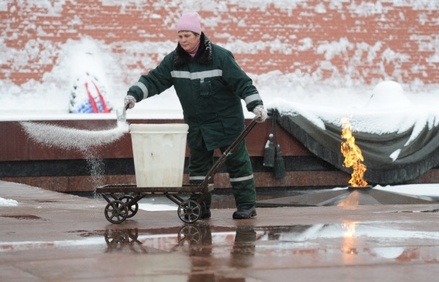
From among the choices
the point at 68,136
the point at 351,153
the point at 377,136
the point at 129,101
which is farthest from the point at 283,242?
the point at 377,136

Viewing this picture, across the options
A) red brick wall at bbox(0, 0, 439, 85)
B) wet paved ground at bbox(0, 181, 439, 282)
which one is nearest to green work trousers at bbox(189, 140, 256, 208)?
wet paved ground at bbox(0, 181, 439, 282)

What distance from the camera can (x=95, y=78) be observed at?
16672 mm

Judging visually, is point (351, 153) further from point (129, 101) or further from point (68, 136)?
point (129, 101)

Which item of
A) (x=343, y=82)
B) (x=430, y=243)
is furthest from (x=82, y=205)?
(x=343, y=82)

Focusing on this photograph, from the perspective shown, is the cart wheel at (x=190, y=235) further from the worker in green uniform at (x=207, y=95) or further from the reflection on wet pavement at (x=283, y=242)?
the worker in green uniform at (x=207, y=95)

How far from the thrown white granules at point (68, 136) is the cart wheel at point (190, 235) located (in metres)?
7.06

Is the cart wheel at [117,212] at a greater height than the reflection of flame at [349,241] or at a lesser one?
greater

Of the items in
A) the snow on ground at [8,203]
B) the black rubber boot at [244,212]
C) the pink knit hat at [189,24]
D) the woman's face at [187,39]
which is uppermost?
the pink knit hat at [189,24]

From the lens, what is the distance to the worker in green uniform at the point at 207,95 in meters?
7.25

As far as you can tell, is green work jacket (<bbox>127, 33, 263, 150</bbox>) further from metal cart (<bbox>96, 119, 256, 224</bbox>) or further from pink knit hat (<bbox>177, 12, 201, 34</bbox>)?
metal cart (<bbox>96, 119, 256, 224</bbox>)

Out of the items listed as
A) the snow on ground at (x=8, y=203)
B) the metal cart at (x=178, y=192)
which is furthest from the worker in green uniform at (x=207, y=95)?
the snow on ground at (x=8, y=203)

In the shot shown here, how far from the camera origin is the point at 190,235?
6.18m

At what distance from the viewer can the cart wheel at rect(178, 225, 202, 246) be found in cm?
584

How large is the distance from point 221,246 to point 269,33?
40.7 ft
